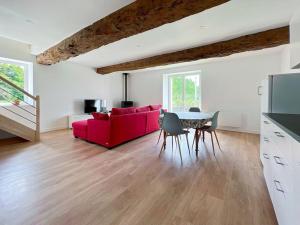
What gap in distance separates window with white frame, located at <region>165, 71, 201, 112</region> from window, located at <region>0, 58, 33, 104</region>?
16.2 ft

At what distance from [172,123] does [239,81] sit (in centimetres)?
343

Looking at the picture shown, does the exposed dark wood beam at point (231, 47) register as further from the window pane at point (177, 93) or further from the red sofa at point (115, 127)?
the window pane at point (177, 93)

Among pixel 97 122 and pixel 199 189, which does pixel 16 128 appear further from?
pixel 199 189

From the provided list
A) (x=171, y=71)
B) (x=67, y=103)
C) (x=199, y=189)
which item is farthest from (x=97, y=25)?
(x=171, y=71)

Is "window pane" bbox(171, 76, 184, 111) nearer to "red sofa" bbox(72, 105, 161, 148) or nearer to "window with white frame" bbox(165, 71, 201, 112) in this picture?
"window with white frame" bbox(165, 71, 201, 112)

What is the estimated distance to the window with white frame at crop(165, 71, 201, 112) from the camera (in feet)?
19.4

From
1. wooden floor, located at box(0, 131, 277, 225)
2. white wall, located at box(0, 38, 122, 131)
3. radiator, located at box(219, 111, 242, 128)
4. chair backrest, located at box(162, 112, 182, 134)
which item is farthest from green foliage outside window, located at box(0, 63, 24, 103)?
radiator, located at box(219, 111, 242, 128)

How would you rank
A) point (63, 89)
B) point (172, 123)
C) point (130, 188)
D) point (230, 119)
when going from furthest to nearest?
point (63, 89) → point (230, 119) → point (172, 123) → point (130, 188)

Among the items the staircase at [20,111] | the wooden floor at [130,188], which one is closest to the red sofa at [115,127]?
the wooden floor at [130,188]

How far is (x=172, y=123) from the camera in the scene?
2.79m

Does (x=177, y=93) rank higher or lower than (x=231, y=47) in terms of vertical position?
lower

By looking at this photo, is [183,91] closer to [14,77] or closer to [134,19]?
[134,19]

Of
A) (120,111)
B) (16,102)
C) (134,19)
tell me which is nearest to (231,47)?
(134,19)

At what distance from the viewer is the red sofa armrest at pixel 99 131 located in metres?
3.21
